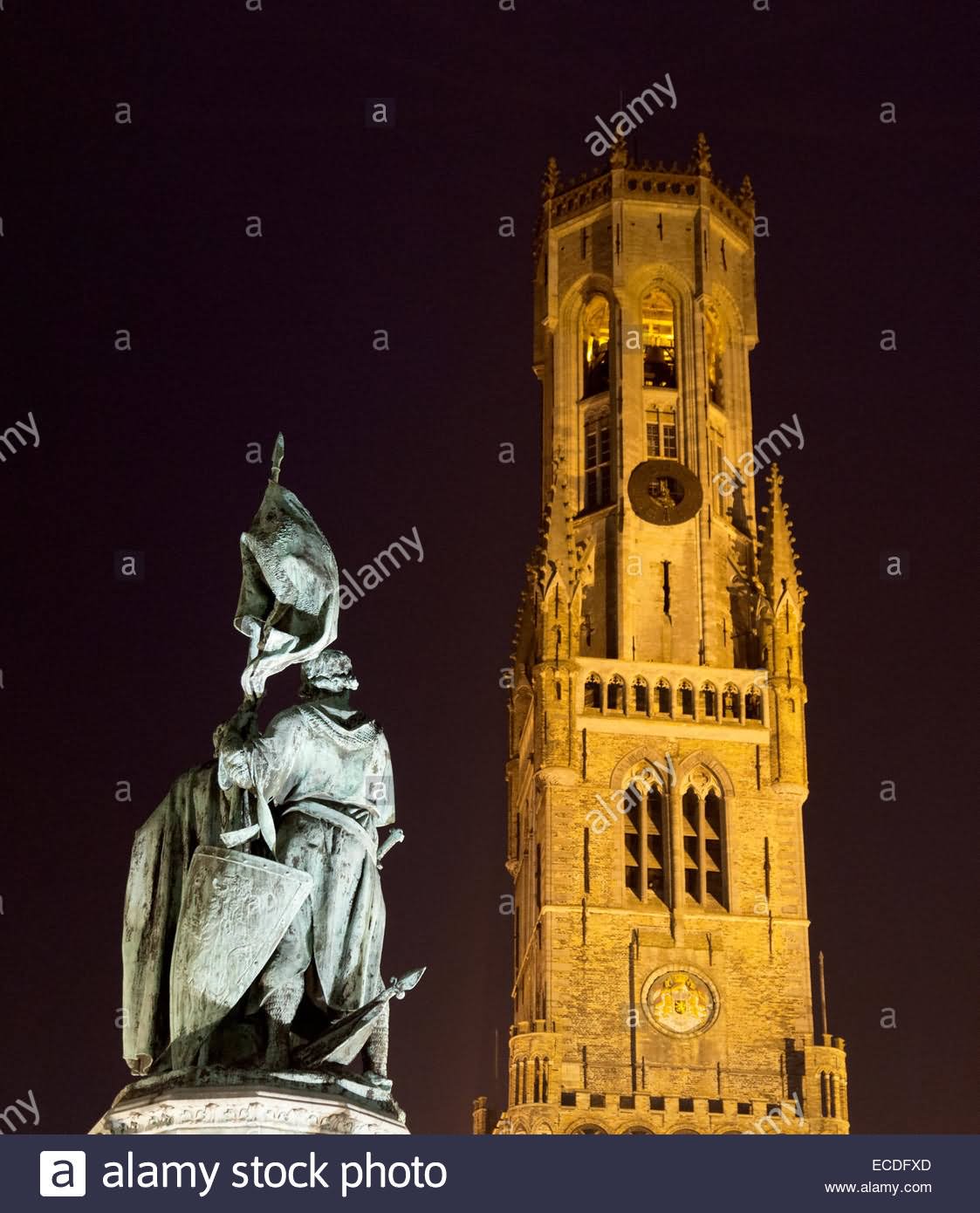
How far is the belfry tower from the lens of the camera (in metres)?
49.7

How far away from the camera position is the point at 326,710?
340 inches

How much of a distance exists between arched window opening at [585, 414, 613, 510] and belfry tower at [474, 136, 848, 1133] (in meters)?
0.07

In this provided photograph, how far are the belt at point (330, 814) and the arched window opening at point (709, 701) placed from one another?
46446mm

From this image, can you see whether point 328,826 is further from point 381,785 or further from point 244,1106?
point 244,1106

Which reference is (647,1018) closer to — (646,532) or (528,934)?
(528,934)

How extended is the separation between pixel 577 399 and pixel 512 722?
31.8 ft

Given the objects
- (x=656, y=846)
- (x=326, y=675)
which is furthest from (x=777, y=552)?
(x=326, y=675)

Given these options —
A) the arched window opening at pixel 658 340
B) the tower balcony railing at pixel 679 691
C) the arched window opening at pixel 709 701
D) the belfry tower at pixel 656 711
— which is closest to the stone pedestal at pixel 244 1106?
the belfry tower at pixel 656 711

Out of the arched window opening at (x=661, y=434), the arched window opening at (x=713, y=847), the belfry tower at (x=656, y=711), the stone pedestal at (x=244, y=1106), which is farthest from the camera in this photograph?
the arched window opening at (x=661, y=434)

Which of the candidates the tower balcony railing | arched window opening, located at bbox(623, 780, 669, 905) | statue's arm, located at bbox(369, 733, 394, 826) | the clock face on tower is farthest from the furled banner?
the clock face on tower

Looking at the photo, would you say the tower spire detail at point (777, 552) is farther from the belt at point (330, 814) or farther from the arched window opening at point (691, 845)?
the belt at point (330, 814)

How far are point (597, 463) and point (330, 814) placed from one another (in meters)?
52.0

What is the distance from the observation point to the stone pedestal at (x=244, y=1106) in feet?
24.9

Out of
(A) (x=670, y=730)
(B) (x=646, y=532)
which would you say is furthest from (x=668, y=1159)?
(B) (x=646, y=532)
